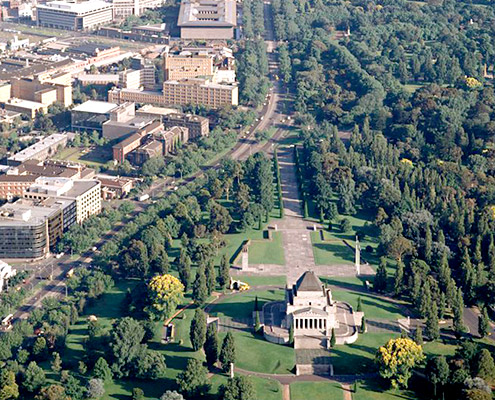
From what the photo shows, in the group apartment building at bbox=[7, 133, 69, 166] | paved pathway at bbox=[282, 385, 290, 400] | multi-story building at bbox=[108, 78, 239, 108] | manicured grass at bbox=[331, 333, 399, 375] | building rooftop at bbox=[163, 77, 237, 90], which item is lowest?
paved pathway at bbox=[282, 385, 290, 400]

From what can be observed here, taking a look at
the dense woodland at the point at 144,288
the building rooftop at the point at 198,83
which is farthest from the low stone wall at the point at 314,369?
the building rooftop at the point at 198,83

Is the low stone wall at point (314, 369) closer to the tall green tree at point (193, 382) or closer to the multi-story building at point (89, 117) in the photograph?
the tall green tree at point (193, 382)

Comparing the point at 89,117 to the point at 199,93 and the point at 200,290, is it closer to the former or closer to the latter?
the point at 199,93

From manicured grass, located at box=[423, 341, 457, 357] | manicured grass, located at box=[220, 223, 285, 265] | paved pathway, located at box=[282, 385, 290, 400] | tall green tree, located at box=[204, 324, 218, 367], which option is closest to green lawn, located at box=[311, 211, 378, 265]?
manicured grass, located at box=[220, 223, 285, 265]

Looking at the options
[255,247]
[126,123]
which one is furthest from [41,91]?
[255,247]

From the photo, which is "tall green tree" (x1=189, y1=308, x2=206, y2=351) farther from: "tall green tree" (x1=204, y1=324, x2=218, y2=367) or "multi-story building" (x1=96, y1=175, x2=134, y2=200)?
"multi-story building" (x1=96, y1=175, x2=134, y2=200)

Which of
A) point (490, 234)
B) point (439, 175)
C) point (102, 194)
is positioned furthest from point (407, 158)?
point (102, 194)
